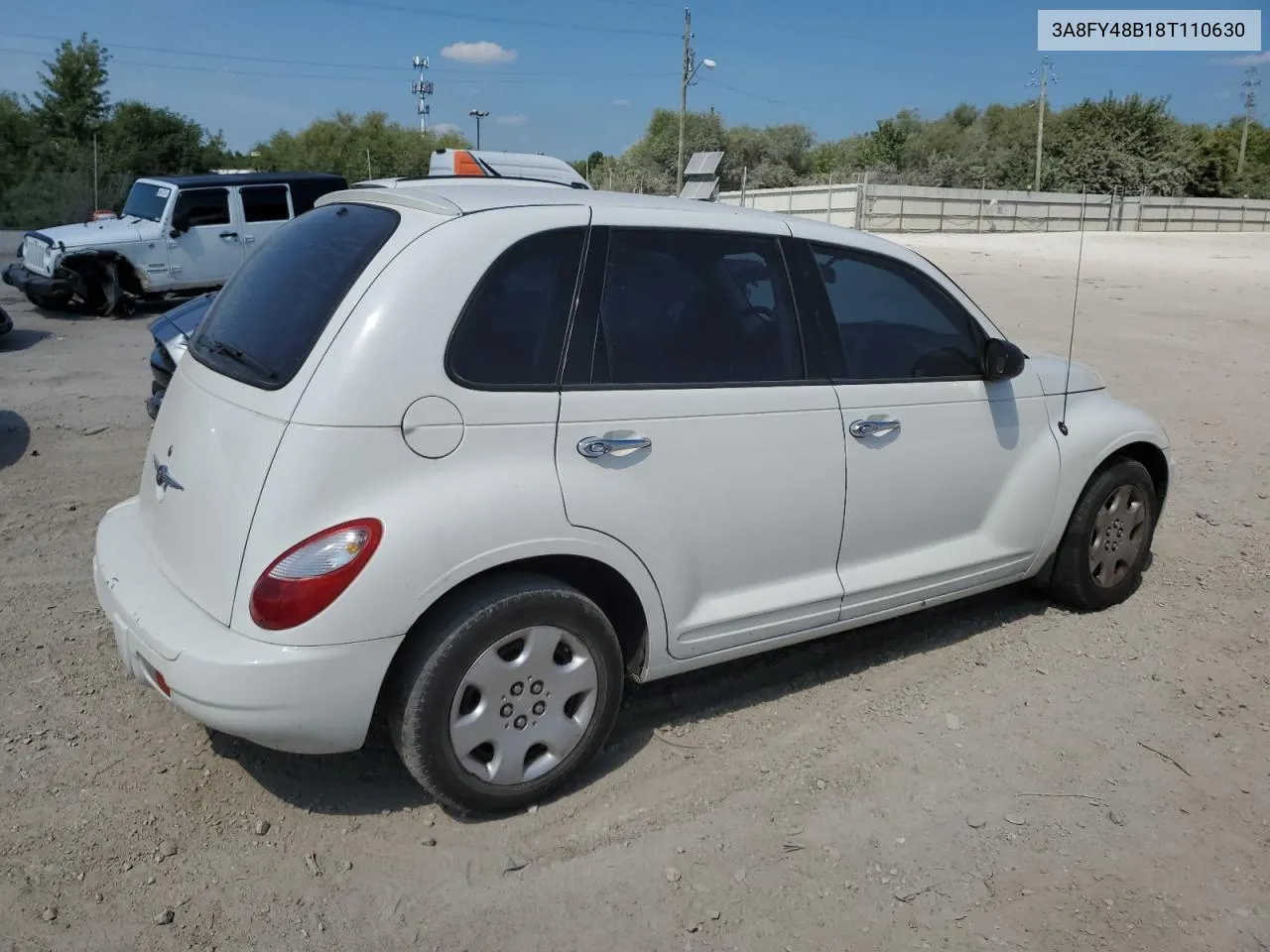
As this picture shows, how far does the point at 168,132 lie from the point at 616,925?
4716cm

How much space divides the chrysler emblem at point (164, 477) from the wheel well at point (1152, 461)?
3757 mm

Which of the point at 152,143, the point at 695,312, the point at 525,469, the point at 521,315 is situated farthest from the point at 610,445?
the point at 152,143

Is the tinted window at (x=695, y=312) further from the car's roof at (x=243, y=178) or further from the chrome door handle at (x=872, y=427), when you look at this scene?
the car's roof at (x=243, y=178)

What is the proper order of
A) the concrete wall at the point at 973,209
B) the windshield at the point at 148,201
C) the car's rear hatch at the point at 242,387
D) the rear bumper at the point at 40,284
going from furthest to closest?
the concrete wall at the point at 973,209 → the windshield at the point at 148,201 → the rear bumper at the point at 40,284 → the car's rear hatch at the point at 242,387

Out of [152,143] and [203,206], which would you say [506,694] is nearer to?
[203,206]

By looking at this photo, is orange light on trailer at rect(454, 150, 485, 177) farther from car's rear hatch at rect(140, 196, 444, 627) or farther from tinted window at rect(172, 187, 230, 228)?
tinted window at rect(172, 187, 230, 228)

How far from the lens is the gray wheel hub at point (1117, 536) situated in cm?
468

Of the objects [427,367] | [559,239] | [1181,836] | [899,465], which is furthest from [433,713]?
[1181,836]

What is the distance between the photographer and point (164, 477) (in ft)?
10.8

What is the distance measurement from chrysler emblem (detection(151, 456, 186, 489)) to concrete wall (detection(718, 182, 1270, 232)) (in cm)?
3056

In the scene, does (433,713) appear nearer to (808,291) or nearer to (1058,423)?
(808,291)

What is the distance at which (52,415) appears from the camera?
8117 mm

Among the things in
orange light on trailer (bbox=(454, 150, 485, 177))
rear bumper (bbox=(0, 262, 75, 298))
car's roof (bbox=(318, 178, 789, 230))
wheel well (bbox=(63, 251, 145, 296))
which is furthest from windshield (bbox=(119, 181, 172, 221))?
car's roof (bbox=(318, 178, 789, 230))

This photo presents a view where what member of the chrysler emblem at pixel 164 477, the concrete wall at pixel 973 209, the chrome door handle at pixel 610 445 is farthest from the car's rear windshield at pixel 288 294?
the concrete wall at pixel 973 209
